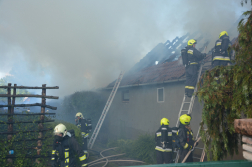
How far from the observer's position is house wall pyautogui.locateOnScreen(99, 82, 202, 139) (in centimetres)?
804

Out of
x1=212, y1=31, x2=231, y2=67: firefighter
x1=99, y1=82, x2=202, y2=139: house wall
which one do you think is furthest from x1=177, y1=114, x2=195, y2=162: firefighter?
x1=99, y1=82, x2=202, y2=139: house wall

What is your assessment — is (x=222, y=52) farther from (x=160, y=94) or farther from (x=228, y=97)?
(x=160, y=94)

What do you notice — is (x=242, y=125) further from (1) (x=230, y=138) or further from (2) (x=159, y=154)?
(2) (x=159, y=154)

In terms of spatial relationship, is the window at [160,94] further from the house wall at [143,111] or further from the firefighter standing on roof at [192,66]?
the firefighter standing on roof at [192,66]

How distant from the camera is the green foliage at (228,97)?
8.28ft

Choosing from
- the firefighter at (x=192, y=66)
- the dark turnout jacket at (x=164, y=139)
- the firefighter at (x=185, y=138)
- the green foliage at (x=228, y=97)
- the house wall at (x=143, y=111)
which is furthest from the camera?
the house wall at (x=143, y=111)

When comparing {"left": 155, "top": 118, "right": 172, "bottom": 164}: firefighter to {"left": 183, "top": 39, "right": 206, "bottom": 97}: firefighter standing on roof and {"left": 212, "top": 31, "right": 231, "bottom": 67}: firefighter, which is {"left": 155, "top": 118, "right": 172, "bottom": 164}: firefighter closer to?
{"left": 183, "top": 39, "right": 206, "bottom": 97}: firefighter standing on roof

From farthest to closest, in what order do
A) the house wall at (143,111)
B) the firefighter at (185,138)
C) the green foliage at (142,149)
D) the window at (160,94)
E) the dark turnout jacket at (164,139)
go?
the window at (160,94), the house wall at (143,111), the green foliage at (142,149), the dark turnout jacket at (164,139), the firefighter at (185,138)

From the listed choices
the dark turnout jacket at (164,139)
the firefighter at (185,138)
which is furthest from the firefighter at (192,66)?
the dark turnout jacket at (164,139)

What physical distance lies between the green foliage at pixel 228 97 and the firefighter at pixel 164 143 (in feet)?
7.67

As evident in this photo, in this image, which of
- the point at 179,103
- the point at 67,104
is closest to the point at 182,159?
the point at 179,103

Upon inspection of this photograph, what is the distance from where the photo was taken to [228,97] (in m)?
2.83

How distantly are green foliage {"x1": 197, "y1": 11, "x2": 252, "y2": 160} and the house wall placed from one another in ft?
13.6

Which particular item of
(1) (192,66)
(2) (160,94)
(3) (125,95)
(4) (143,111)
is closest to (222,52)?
(1) (192,66)
